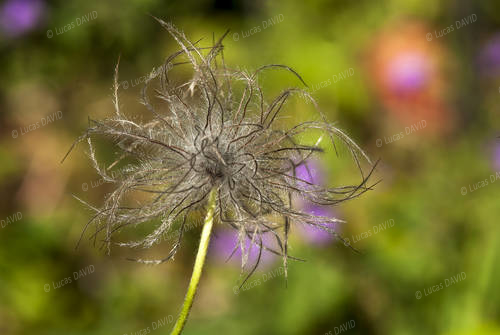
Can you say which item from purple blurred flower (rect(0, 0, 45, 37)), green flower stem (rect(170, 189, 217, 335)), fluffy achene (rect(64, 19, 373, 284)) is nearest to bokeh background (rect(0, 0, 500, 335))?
purple blurred flower (rect(0, 0, 45, 37))

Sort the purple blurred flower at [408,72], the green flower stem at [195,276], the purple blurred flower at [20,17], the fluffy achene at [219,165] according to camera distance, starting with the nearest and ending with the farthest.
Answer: the green flower stem at [195,276] < the fluffy achene at [219,165] < the purple blurred flower at [20,17] < the purple blurred flower at [408,72]

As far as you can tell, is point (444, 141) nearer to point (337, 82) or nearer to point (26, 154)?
point (337, 82)

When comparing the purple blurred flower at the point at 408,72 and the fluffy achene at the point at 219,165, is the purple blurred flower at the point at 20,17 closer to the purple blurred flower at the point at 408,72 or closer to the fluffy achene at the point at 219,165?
the purple blurred flower at the point at 408,72

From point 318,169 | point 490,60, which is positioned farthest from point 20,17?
point 490,60

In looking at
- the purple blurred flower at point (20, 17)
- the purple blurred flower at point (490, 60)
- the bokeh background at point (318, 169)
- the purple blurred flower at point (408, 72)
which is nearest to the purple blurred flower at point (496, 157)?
the bokeh background at point (318, 169)

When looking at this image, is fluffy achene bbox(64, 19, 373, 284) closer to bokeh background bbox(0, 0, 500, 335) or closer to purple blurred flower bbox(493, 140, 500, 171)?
bokeh background bbox(0, 0, 500, 335)

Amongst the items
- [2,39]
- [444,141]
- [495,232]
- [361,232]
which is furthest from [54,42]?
[495,232]

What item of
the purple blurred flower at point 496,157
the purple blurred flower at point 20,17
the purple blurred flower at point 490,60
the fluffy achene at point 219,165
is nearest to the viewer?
the fluffy achene at point 219,165
